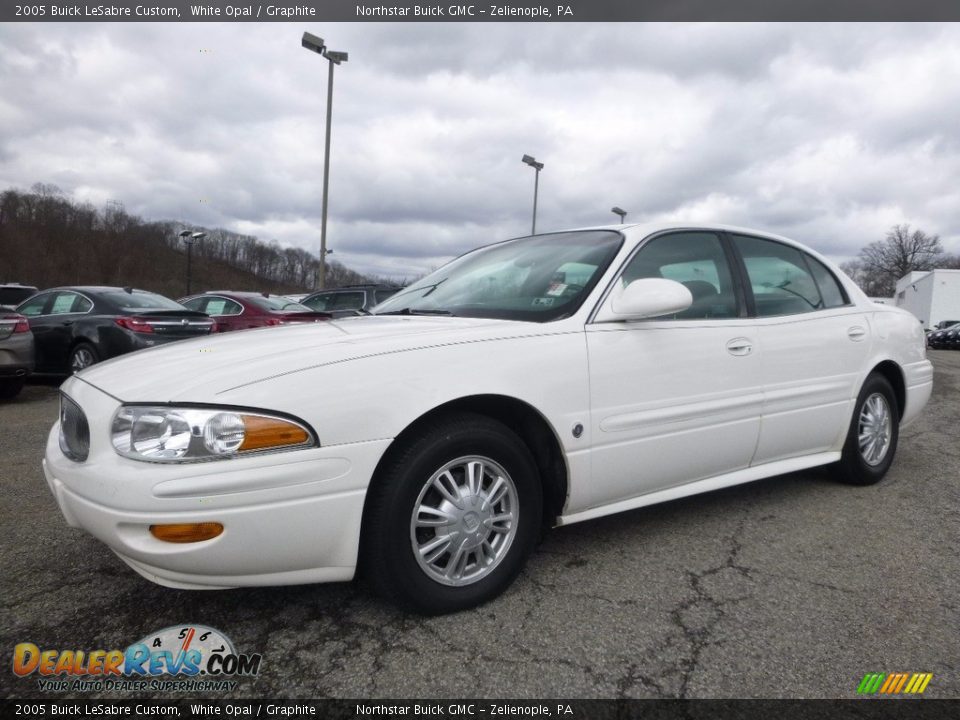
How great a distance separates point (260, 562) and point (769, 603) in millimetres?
1753

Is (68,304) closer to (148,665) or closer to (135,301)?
(135,301)

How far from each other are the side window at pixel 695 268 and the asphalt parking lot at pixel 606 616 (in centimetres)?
105

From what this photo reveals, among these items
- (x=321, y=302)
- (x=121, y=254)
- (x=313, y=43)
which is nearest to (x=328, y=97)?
(x=313, y=43)

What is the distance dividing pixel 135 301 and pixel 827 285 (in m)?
7.47

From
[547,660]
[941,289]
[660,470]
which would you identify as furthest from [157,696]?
[941,289]

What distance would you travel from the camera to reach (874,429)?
3775 millimetres

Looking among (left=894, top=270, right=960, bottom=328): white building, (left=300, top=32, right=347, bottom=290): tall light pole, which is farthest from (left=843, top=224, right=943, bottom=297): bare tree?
(left=300, top=32, right=347, bottom=290): tall light pole

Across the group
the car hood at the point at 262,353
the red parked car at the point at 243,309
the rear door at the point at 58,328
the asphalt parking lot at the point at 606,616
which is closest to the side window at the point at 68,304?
the rear door at the point at 58,328

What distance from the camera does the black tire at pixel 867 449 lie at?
3.65 meters

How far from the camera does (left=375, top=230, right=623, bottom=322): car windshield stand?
2.65m

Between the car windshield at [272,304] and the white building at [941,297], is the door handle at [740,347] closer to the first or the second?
the car windshield at [272,304]

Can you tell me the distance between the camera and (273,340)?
7.77ft

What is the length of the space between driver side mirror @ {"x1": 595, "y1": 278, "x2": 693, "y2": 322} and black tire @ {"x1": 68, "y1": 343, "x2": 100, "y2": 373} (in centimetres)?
692

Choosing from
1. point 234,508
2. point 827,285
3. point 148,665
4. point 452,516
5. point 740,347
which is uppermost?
point 827,285
